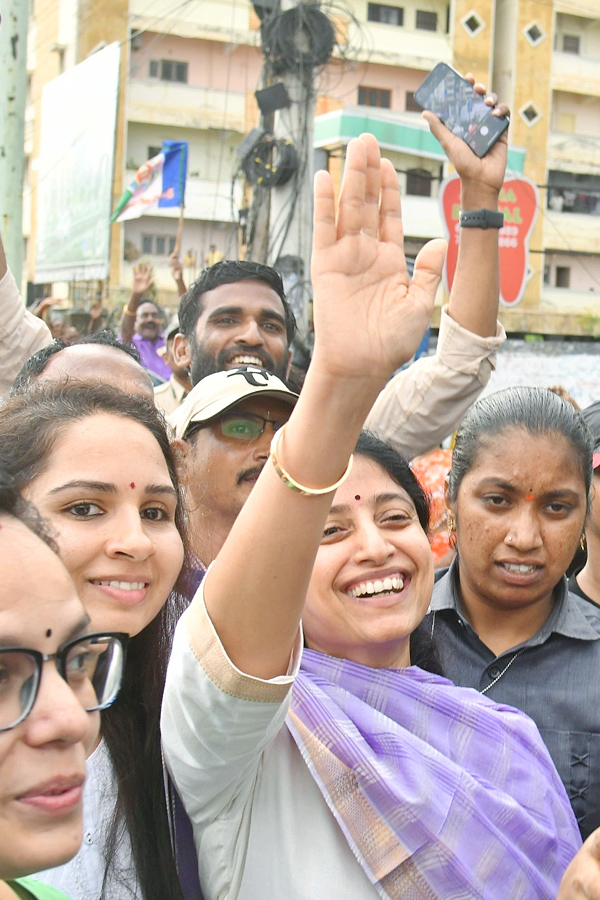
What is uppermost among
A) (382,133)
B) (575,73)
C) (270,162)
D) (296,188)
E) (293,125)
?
(575,73)

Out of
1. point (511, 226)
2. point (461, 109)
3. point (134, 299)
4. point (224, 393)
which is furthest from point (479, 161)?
point (511, 226)

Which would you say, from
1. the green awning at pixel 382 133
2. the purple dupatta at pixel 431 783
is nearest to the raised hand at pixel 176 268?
the purple dupatta at pixel 431 783

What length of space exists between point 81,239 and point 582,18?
22206 mm

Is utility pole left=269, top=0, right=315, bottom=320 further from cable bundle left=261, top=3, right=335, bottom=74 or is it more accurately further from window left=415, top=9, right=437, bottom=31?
window left=415, top=9, right=437, bottom=31

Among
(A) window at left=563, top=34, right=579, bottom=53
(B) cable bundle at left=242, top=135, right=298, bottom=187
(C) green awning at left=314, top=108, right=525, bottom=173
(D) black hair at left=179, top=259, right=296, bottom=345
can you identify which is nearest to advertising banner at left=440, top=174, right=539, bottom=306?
(B) cable bundle at left=242, top=135, right=298, bottom=187

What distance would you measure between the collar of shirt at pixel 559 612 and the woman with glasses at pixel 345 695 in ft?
1.48

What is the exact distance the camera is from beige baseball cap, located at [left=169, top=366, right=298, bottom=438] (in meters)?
2.29

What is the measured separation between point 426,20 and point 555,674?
27602mm

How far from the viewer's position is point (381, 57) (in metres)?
26.2

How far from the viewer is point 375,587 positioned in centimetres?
175

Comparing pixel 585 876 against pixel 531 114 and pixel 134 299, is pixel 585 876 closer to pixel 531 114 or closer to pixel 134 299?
pixel 134 299

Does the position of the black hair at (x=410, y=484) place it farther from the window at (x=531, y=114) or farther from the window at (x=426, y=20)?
the window at (x=426, y=20)

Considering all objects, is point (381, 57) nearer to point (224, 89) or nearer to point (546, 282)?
point (224, 89)

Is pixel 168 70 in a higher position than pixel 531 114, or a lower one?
higher
